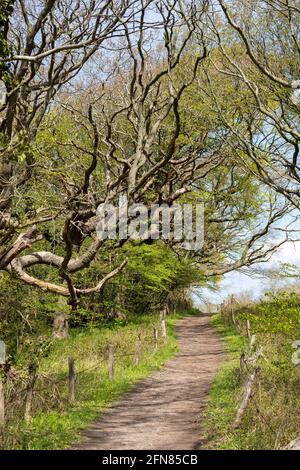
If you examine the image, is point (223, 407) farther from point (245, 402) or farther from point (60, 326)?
point (60, 326)

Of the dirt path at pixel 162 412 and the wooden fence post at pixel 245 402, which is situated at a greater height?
the wooden fence post at pixel 245 402

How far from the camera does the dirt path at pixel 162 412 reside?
8227mm

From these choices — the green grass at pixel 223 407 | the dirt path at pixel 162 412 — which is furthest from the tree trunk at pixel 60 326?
the green grass at pixel 223 407

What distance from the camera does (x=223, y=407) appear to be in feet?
34.0

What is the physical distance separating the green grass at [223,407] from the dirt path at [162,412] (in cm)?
23

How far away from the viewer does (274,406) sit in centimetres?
923

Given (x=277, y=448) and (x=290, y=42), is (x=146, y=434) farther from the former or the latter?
(x=290, y=42)

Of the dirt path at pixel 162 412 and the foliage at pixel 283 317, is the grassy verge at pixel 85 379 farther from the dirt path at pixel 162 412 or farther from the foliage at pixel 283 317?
the foliage at pixel 283 317

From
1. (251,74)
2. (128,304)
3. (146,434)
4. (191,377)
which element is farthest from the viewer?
(128,304)

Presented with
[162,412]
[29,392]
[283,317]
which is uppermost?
[283,317]

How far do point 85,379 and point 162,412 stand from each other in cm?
369

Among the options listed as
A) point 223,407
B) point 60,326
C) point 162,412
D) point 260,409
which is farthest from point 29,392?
point 60,326
